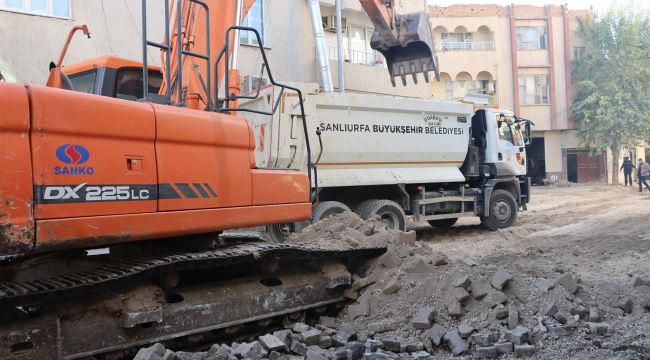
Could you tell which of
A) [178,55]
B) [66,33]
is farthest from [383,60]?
[178,55]

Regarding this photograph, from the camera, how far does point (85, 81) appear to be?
5676 mm

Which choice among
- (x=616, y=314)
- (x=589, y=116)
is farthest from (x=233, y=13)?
(x=589, y=116)

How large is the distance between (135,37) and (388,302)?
10.4 metres

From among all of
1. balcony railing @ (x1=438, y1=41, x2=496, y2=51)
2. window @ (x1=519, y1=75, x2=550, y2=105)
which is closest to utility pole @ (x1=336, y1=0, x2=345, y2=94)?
balcony railing @ (x1=438, y1=41, x2=496, y2=51)

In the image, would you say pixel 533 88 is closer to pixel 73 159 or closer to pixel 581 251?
pixel 581 251

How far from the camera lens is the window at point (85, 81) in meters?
5.57

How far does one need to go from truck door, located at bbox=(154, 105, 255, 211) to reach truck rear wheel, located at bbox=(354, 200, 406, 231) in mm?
5918

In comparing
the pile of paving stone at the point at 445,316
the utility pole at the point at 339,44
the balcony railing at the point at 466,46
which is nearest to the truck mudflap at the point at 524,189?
the utility pole at the point at 339,44

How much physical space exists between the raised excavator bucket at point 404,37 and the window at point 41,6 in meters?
7.90

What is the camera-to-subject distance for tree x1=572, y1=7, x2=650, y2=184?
30484 mm

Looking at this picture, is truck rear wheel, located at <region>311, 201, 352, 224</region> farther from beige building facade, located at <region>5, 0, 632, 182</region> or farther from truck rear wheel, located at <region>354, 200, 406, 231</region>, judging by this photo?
beige building facade, located at <region>5, 0, 632, 182</region>

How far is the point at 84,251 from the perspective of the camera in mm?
4117

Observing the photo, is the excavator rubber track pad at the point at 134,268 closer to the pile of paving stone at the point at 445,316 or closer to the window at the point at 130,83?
the pile of paving stone at the point at 445,316

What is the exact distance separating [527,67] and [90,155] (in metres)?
34.1
